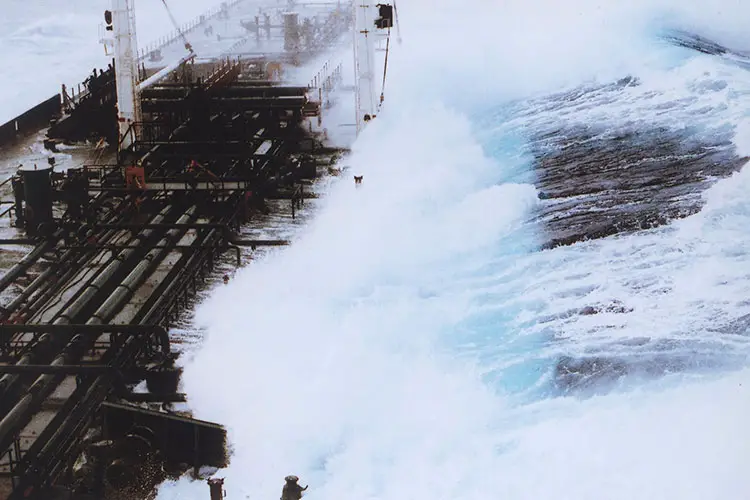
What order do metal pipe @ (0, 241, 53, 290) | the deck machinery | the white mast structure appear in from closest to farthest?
1. the deck machinery
2. metal pipe @ (0, 241, 53, 290)
3. the white mast structure

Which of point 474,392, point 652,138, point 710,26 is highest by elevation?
point 710,26

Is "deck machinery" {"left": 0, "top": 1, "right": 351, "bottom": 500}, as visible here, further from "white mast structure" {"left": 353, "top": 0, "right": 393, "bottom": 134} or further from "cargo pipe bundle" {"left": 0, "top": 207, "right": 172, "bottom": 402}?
"white mast structure" {"left": 353, "top": 0, "right": 393, "bottom": 134}

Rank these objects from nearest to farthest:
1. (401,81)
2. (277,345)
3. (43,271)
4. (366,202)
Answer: (277,345) → (43,271) → (366,202) → (401,81)

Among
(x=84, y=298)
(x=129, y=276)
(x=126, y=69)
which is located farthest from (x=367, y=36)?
(x=84, y=298)

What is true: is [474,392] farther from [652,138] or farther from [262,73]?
[262,73]

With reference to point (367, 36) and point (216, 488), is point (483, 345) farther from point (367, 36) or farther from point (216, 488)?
point (367, 36)

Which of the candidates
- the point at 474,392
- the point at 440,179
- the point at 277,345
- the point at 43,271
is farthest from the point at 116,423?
the point at 440,179

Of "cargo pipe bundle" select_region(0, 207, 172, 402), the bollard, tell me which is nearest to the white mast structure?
"cargo pipe bundle" select_region(0, 207, 172, 402)
